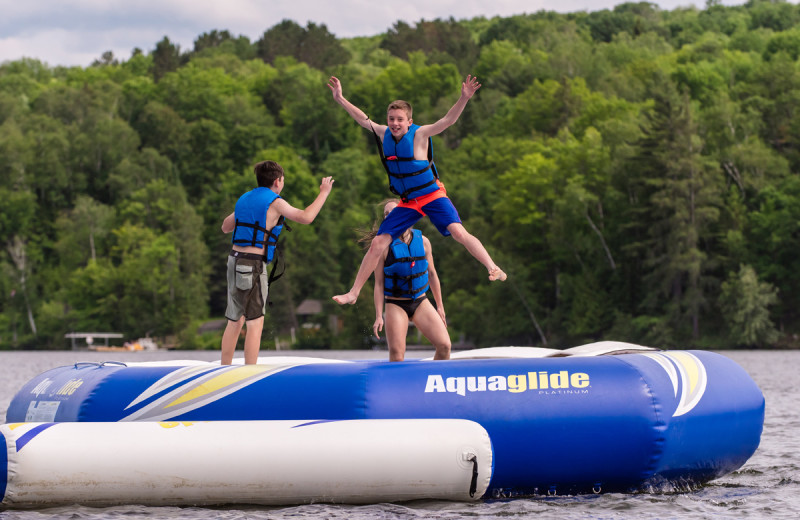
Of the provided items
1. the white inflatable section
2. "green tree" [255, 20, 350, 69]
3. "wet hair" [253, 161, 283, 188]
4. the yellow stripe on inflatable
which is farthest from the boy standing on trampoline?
"green tree" [255, 20, 350, 69]

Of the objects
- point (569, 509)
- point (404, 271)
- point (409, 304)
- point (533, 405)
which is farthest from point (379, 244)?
point (569, 509)

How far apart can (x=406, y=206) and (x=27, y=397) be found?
349 cm

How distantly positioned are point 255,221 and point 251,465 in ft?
6.65

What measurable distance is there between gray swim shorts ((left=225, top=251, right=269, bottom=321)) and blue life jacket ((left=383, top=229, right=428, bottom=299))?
40.7 inches

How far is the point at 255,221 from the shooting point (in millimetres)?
8461

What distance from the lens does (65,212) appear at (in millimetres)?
79312

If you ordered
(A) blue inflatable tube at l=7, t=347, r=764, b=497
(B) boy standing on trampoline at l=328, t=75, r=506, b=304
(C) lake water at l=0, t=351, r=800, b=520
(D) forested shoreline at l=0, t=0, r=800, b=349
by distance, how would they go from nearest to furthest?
(C) lake water at l=0, t=351, r=800, b=520 → (A) blue inflatable tube at l=7, t=347, r=764, b=497 → (B) boy standing on trampoline at l=328, t=75, r=506, b=304 → (D) forested shoreline at l=0, t=0, r=800, b=349

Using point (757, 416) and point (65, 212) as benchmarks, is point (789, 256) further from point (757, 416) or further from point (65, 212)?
point (65, 212)

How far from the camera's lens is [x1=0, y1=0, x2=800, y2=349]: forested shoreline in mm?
49000

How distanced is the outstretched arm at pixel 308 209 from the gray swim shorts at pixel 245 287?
416 millimetres

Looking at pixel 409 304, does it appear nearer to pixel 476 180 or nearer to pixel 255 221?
pixel 255 221

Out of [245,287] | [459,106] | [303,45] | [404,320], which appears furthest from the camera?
[303,45]

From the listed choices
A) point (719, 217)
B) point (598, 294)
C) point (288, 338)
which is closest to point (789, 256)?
point (719, 217)

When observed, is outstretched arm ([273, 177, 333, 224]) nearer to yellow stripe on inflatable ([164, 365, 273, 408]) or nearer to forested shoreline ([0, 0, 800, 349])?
yellow stripe on inflatable ([164, 365, 273, 408])
